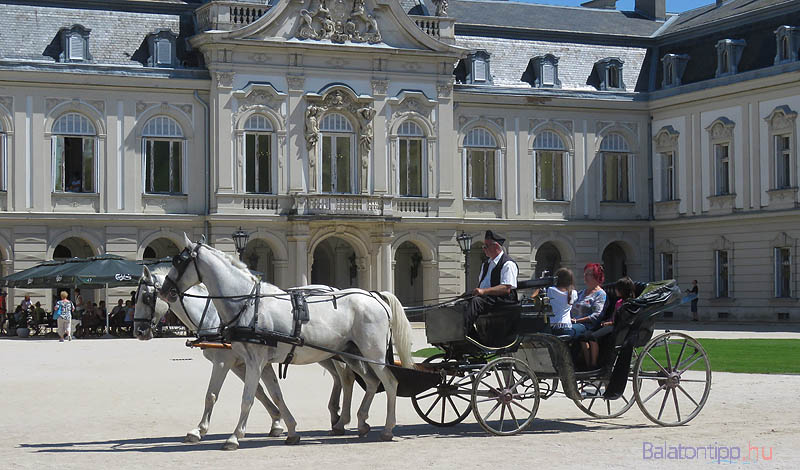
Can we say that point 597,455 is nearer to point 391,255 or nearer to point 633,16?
point 391,255

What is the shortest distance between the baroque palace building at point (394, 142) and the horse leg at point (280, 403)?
31.2m

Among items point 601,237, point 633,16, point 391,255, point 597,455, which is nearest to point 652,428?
point 597,455

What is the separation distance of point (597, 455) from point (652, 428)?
8.64 feet

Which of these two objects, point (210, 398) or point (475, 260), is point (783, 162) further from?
point (210, 398)

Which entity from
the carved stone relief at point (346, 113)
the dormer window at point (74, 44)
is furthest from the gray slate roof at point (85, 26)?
the carved stone relief at point (346, 113)

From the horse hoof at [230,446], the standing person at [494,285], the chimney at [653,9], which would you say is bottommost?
the horse hoof at [230,446]

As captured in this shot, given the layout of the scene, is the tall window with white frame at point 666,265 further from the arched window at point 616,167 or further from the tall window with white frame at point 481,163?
the tall window with white frame at point 481,163

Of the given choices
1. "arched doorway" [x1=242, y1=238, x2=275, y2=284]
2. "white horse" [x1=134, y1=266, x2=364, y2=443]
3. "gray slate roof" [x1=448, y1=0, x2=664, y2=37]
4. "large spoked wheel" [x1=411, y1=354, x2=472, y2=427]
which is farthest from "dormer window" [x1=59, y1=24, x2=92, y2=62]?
"white horse" [x1=134, y1=266, x2=364, y2=443]

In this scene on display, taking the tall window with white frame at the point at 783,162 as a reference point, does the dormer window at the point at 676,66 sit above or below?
above

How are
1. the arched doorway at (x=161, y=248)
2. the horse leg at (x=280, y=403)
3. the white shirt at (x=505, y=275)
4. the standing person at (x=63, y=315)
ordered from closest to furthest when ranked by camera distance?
1. the horse leg at (x=280, y=403)
2. the white shirt at (x=505, y=275)
3. the standing person at (x=63, y=315)
4. the arched doorway at (x=161, y=248)

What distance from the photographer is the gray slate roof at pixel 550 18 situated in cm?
5462

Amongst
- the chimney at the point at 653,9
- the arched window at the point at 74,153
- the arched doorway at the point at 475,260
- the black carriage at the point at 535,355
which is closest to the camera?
the black carriage at the point at 535,355

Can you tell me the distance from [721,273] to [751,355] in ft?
72.0

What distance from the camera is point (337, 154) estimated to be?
4881cm
